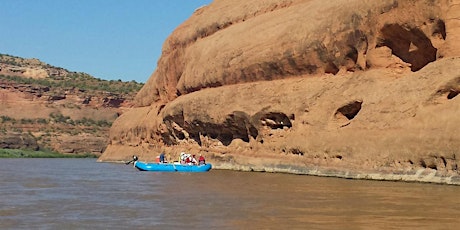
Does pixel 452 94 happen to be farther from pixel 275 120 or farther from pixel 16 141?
pixel 16 141

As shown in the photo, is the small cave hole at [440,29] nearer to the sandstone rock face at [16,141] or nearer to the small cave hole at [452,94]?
the small cave hole at [452,94]

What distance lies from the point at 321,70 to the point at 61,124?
6517 cm

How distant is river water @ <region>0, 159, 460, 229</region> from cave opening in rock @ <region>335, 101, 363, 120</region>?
851 cm

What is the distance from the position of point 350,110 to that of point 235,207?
17359 mm

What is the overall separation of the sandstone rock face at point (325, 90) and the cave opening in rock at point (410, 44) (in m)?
0.06

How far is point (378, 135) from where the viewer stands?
28.0 metres

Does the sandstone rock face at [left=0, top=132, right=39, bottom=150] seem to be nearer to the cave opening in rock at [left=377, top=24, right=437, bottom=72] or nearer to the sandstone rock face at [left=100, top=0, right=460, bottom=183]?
the sandstone rock face at [left=100, top=0, right=460, bottom=183]

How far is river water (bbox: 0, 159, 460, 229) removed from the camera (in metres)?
12.8

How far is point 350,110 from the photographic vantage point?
105 feet

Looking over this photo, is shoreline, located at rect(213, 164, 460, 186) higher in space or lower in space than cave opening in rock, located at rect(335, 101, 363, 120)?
lower

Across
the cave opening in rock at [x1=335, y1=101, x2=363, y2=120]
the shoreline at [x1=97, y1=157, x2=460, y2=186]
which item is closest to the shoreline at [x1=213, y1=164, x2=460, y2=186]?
the shoreline at [x1=97, y1=157, x2=460, y2=186]

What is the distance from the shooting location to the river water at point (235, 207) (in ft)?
41.9

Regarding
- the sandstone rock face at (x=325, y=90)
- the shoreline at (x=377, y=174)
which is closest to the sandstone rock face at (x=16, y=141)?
the sandstone rock face at (x=325, y=90)

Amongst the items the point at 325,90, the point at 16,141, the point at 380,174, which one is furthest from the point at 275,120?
the point at 16,141
